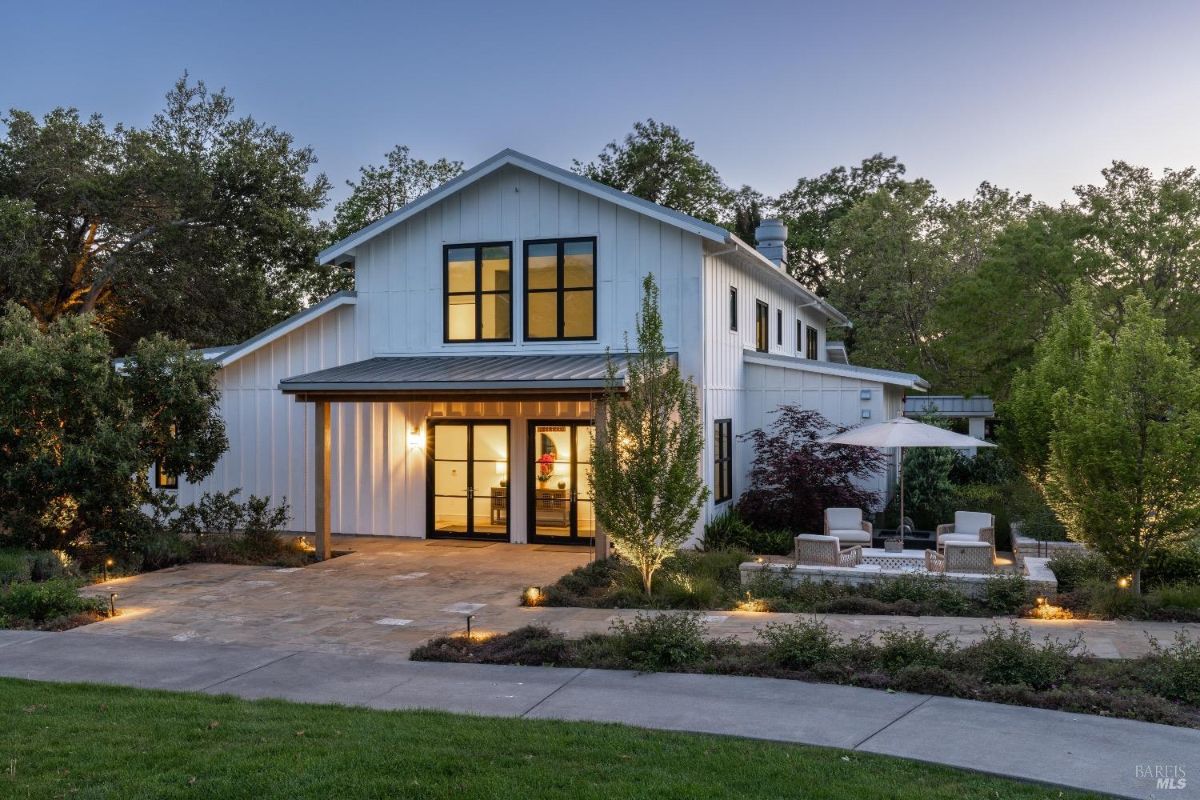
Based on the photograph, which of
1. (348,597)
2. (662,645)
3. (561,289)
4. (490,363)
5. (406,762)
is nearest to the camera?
(406,762)

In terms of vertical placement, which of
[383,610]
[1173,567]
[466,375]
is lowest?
[383,610]

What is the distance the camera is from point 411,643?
9.61m

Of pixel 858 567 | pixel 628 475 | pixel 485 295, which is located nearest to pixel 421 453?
pixel 485 295

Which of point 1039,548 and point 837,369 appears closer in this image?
point 1039,548

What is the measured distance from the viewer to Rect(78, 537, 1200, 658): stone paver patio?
31.7 ft

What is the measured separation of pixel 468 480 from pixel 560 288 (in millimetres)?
4054

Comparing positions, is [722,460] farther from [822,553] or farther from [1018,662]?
[1018,662]

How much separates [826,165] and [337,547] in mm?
41938

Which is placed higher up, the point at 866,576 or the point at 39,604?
the point at 866,576

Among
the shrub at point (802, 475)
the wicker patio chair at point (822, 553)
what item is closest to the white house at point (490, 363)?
the shrub at point (802, 475)

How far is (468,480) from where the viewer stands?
17.1 m

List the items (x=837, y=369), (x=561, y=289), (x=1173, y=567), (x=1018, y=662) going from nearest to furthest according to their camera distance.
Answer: (x=1018, y=662) < (x=1173, y=567) < (x=561, y=289) < (x=837, y=369)

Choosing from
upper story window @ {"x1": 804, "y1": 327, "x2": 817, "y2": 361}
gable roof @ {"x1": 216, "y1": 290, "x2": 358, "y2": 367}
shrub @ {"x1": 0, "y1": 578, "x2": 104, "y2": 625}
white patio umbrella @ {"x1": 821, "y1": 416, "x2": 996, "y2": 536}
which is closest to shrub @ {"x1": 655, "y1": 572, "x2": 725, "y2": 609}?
white patio umbrella @ {"x1": 821, "y1": 416, "x2": 996, "y2": 536}

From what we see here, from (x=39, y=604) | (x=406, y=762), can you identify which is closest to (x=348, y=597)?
(x=39, y=604)
